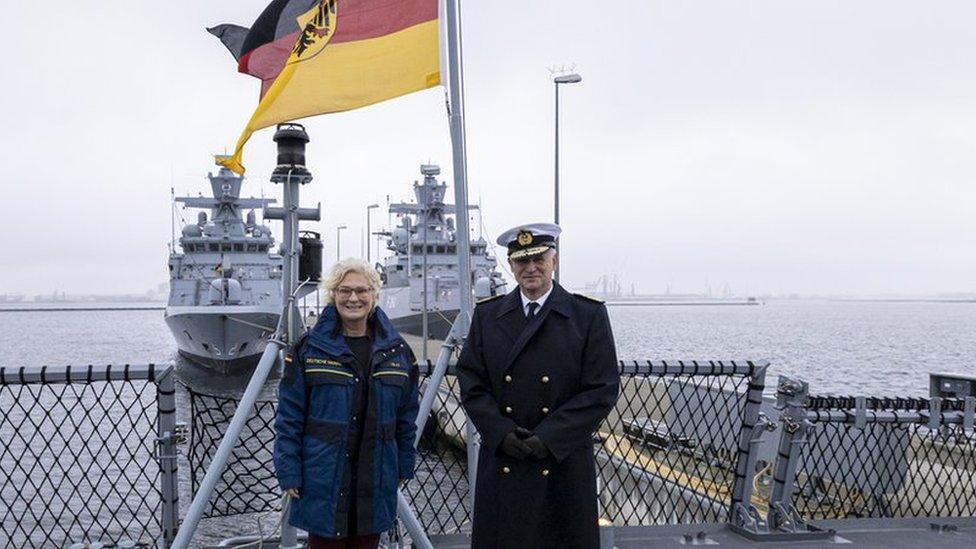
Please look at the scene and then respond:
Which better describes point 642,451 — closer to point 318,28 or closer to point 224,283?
point 318,28

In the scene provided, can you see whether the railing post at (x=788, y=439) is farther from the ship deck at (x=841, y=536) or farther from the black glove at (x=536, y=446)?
the black glove at (x=536, y=446)

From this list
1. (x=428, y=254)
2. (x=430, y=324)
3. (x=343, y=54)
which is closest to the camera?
(x=343, y=54)

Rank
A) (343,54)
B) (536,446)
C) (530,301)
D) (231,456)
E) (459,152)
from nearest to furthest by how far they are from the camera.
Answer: (536,446)
(530,301)
(459,152)
(343,54)
(231,456)

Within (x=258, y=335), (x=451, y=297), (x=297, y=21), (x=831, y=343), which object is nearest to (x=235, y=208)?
(x=258, y=335)

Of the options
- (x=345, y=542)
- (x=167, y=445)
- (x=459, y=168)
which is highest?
(x=459, y=168)

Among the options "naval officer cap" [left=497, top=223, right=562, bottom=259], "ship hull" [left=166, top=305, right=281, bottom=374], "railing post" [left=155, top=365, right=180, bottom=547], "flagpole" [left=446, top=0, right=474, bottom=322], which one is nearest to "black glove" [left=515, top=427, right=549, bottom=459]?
"naval officer cap" [left=497, top=223, right=562, bottom=259]

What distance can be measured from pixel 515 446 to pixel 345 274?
3.48 ft

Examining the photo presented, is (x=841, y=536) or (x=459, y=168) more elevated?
(x=459, y=168)

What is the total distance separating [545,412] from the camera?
10.2 feet

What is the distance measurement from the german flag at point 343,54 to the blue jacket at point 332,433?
1.47m

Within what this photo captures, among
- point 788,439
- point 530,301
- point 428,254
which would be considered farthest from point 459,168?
point 428,254

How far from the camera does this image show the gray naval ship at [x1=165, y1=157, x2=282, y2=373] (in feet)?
115

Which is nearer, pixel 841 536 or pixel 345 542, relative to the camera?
pixel 345 542

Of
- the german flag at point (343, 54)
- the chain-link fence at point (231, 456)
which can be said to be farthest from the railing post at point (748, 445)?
the chain-link fence at point (231, 456)
